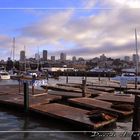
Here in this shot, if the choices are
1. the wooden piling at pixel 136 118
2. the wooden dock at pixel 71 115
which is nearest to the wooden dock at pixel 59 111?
the wooden dock at pixel 71 115

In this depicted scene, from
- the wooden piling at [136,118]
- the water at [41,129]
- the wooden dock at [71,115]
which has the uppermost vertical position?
the wooden piling at [136,118]

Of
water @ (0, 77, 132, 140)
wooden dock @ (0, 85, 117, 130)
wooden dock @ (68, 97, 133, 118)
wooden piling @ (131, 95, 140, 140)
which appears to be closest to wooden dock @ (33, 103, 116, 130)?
wooden dock @ (0, 85, 117, 130)

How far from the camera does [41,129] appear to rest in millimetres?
17312

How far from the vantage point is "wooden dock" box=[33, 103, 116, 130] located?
15804 mm

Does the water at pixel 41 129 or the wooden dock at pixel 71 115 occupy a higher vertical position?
the wooden dock at pixel 71 115

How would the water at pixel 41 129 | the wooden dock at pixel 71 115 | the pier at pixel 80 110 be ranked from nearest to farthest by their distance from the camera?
the water at pixel 41 129
the wooden dock at pixel 71 115
the pier at pixel 80 110

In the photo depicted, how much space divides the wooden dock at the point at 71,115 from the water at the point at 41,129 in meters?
0.41

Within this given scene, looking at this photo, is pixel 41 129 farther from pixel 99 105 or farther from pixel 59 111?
pixel 99 105

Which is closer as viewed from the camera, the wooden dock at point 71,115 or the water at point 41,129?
the water at point 41,129

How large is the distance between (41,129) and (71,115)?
1.68 metres

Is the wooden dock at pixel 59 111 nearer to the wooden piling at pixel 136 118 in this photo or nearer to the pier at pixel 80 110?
the pier at pixel 80 110

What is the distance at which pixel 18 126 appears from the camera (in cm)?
1808

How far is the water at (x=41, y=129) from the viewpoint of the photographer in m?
15.6

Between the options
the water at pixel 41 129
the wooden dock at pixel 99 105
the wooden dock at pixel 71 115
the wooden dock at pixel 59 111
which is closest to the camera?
the water at pixel 41 129
